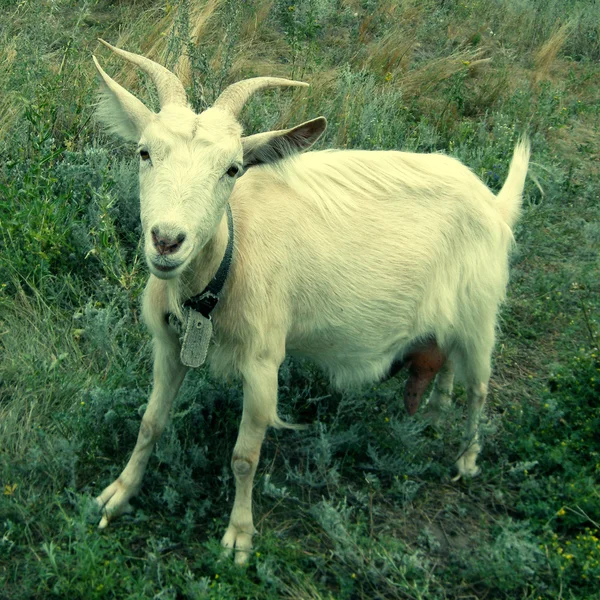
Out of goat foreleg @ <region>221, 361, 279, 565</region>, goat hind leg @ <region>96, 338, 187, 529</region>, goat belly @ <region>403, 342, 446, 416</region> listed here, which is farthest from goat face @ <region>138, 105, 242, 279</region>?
goat belly @ <region>403, 342, 446, 416</region>

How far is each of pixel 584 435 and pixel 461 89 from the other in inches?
174

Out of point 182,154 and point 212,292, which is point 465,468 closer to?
point 212,292

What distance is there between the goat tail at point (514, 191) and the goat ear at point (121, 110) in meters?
2.06

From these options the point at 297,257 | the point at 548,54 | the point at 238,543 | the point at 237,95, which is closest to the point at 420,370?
the point at 297,257

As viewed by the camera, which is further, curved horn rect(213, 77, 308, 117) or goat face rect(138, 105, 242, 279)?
curved horn rect(213, 77, 308, 117)

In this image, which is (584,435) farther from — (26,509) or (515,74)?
(515,74)

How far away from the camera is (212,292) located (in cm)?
309

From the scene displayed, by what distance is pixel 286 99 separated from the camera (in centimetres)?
634

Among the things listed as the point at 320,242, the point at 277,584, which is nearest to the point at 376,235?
the point at 320,242

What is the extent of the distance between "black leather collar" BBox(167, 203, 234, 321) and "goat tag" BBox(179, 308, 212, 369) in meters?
0.03

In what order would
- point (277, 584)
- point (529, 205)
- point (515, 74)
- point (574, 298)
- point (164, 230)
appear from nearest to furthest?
point (164, 230) < point (277, 584) < point (574, 298) < point (529, 205) < point (515, 74)

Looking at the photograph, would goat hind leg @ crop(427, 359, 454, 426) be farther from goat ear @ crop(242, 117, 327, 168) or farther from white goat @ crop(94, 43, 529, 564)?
goat ear @ crop(242, 117, 327, 168)

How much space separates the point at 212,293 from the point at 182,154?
2.00 ft

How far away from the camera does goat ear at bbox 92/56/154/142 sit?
2.97 m
